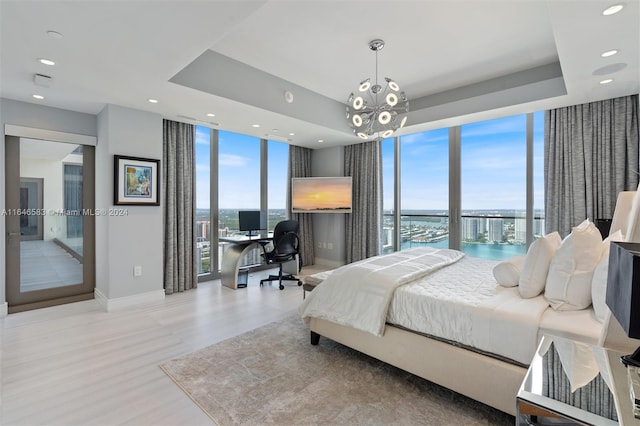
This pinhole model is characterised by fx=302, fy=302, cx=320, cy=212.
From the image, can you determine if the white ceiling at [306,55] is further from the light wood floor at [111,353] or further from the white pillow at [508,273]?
the light wood floor at [111,353]

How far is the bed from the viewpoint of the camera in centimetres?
165

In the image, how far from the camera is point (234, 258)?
464 centimetres

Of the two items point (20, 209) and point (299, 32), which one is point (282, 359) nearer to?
point (299, 32)

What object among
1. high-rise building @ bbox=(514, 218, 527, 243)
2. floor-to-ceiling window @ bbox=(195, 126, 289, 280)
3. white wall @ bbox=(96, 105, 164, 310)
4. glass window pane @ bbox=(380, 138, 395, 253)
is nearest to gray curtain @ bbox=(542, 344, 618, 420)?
high-rise building @ bbox=(514, 218, 527, 243)

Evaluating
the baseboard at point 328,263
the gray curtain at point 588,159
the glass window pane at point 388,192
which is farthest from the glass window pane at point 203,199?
the gray curtain at point 588,159

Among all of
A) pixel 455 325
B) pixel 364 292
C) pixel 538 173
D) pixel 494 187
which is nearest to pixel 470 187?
pixel 494 187

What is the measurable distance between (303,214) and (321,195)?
2.41ft

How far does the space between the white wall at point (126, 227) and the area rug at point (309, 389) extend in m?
1.76

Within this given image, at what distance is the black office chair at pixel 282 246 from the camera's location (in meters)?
4.68

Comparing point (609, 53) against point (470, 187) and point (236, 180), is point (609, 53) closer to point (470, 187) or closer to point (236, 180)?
point (470, 187)

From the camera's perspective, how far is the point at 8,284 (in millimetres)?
3482

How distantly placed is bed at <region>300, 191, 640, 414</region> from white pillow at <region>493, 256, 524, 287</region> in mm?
53

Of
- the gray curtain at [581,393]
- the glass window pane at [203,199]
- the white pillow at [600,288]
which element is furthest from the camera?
the glass window pane at [203,199]

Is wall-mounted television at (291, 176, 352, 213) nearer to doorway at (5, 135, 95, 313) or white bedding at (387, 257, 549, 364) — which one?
doorway at (5, 135, 95, 313)
